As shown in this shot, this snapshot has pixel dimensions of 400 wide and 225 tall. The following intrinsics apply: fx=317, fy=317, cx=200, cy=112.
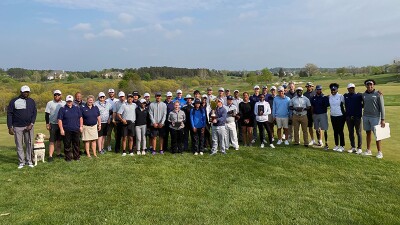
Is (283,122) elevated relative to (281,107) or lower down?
lower down

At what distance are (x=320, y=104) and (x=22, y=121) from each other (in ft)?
29.6

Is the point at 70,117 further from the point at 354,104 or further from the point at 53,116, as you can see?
the point at 354,104

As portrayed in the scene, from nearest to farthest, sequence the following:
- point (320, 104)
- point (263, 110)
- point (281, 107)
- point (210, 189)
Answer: point (210, 189), point (320, 104), point (263, 110), point (281, 107)

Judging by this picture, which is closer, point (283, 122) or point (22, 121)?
point (22, 121)

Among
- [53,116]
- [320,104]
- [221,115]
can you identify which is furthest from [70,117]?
[320,104]

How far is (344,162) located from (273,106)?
10.2 feet

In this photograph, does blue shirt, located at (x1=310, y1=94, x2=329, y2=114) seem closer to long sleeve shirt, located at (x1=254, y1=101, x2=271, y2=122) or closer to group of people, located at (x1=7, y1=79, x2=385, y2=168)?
group of people, located at (x1=7, y1=79, x2=385, y2=168)

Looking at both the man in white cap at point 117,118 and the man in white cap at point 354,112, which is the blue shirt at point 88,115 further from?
the man in white cap at point 354,112

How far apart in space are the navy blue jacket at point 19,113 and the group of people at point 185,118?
0.08 feet

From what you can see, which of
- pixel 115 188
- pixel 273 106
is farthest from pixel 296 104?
pixel 115 188

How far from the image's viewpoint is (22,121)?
338 inches

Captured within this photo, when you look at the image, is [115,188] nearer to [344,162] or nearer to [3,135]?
[344,162]

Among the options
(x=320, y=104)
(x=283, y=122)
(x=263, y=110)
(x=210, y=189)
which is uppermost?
(x=320, y=104)

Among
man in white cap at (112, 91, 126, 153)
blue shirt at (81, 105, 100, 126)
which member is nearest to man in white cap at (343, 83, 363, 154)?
man in white cap at (112, 91, 126, 153)
